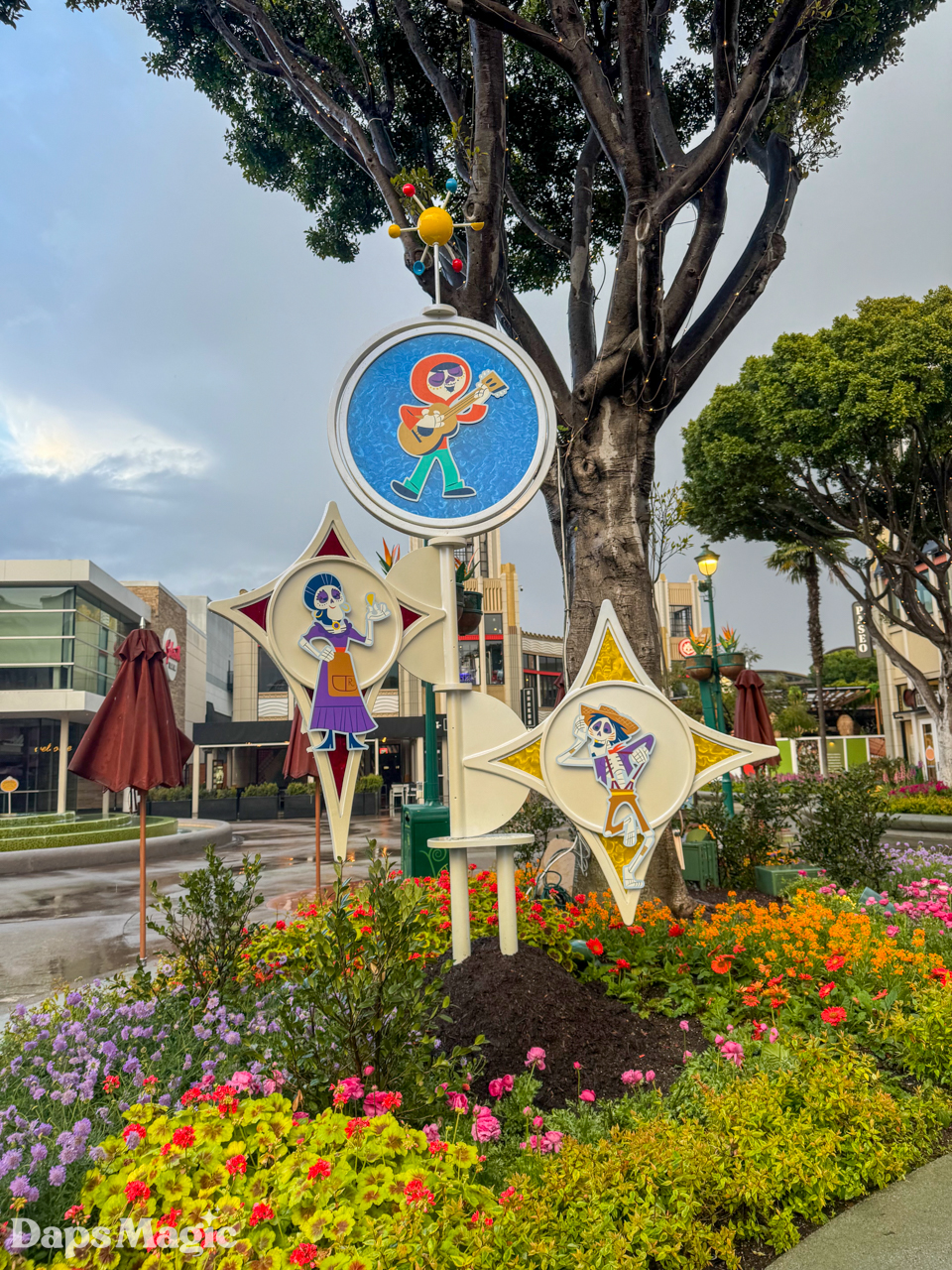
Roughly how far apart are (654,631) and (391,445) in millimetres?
3391

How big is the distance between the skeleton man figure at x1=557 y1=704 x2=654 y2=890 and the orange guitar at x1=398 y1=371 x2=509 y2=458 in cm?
183

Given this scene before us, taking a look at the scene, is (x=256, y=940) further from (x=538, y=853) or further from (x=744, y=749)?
(x=538, y=853)

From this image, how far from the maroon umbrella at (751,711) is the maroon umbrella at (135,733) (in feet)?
22.0

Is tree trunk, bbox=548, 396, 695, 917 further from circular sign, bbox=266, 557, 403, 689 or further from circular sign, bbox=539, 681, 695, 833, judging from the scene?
circular sign, bbox=266, 557, 403, 689

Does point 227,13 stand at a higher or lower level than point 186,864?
higher

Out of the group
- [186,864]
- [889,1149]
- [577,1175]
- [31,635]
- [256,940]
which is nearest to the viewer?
[577,1175]

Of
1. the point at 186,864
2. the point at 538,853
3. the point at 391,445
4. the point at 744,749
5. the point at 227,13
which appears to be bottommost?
the point at 186,864

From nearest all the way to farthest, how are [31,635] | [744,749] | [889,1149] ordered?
[889,1149]
[744,749]
[31,635]

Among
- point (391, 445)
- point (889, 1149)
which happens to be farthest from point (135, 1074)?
point (391, 445)

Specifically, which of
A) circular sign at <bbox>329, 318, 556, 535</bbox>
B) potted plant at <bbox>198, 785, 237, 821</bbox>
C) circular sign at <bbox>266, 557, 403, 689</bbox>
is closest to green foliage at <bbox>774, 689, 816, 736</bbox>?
potted plant at <bbox>198, 785, 237, 821</bbox>

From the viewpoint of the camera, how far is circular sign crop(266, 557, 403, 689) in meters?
4.27

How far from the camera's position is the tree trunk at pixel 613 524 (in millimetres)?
6715

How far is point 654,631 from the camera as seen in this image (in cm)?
689

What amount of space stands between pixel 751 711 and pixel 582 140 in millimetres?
7779
